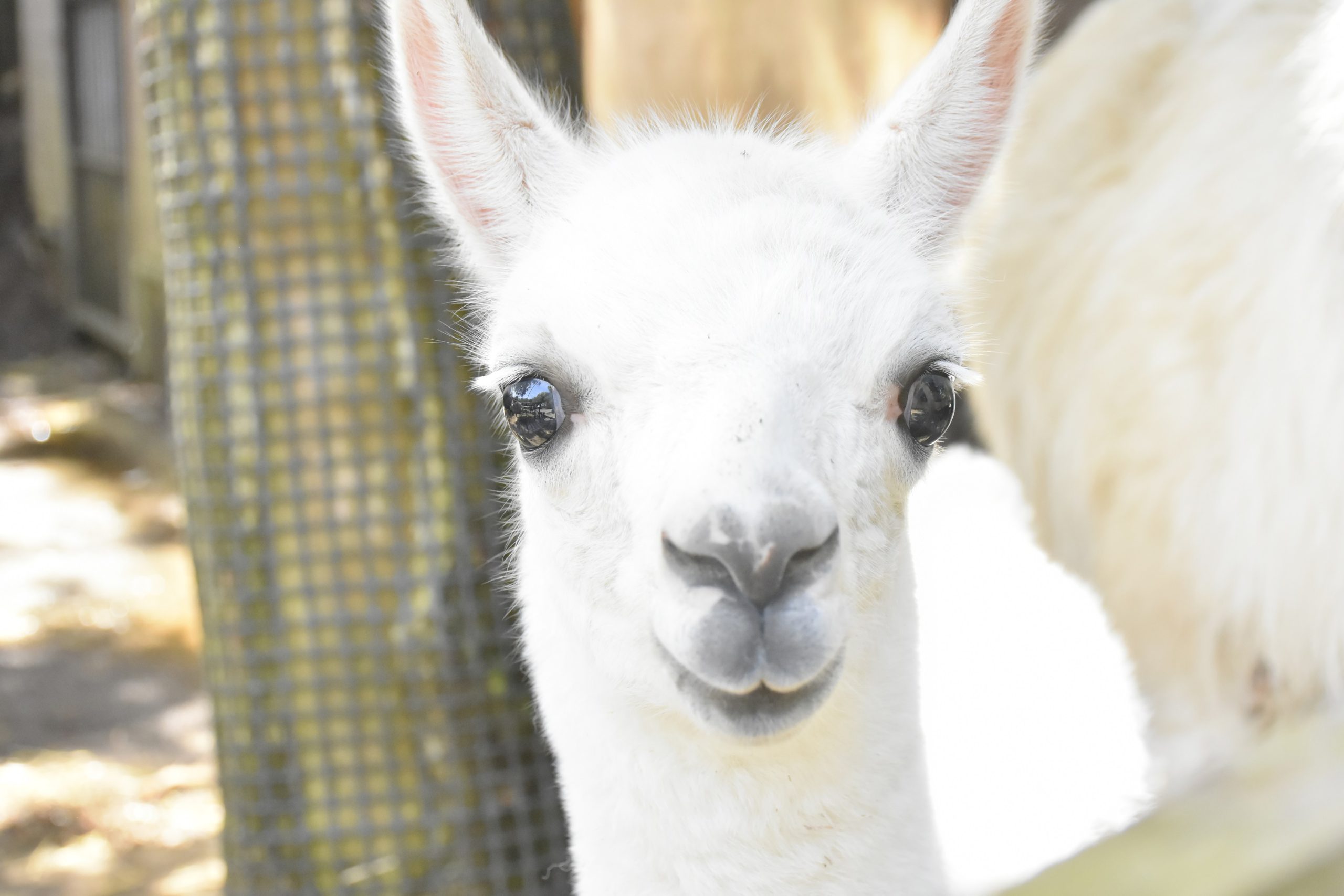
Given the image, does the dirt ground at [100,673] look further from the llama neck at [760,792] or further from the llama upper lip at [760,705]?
the llama upper lip at [760,705]

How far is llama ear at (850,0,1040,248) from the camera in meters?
1.31

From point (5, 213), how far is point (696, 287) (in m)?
11.9

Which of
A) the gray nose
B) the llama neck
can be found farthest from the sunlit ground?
the gray nose

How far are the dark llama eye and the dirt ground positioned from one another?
2.30 metres

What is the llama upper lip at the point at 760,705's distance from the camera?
107cm

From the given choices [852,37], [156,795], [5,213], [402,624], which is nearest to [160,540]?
[156,795]

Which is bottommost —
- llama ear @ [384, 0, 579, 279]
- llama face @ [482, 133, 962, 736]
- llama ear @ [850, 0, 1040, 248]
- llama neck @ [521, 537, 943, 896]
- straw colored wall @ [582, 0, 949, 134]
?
llama neck @ [521, 537, 943, 896]

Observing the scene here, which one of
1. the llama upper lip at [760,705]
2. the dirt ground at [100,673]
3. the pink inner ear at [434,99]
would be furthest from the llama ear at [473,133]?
the dirt ground at [100,673]

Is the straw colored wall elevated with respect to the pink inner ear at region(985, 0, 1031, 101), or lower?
elevated

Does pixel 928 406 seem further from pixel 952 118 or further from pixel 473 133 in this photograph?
pixel 473 133

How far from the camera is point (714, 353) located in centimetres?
111

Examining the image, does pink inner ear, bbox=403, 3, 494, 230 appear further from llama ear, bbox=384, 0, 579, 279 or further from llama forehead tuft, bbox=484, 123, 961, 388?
llama forehead tuft, bbox=484, 123, 961, 388

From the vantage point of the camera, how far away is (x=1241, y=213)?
1.96 metres

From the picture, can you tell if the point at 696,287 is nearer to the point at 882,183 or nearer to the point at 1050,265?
the point at 882,183
